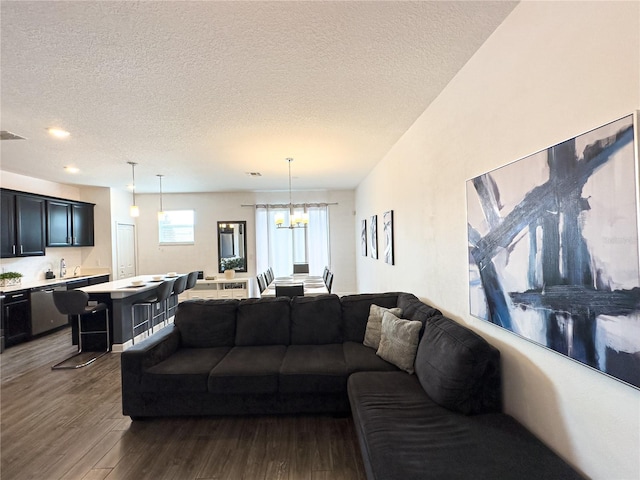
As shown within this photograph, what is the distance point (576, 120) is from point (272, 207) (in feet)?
22.0

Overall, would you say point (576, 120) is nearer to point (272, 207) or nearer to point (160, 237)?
point (272, 207)

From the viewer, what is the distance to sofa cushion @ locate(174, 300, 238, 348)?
3.01 m

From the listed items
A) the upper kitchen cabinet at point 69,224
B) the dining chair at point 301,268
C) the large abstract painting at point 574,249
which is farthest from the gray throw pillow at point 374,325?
the upper kitchen cabinet at point 69,224

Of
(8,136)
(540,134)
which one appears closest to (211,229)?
(8,136)

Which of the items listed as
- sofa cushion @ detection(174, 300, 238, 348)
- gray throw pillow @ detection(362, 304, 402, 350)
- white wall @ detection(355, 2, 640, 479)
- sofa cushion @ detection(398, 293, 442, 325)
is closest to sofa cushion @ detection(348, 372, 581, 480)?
white wall @ detection(355, 2, 640, 479)

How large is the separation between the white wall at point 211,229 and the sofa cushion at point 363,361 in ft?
15.9

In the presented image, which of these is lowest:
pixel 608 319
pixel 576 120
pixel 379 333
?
pixel 379 333

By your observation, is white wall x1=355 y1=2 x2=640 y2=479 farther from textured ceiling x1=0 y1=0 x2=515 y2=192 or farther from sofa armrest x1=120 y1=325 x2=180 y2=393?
sofa armrest x1=120 y1=325 x2=180 y2=393

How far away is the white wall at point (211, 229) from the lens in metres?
7.42

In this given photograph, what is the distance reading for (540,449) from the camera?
4.68ft

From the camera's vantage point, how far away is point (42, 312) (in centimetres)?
480

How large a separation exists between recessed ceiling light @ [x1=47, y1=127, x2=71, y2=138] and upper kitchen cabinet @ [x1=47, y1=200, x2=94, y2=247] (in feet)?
9.59

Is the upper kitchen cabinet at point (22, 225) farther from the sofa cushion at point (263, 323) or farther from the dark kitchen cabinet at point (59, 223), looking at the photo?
the sofa cushion at point (263, 323)

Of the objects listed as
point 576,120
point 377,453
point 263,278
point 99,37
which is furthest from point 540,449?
point 263,278
